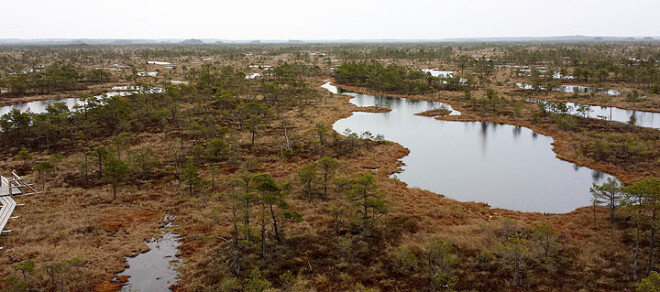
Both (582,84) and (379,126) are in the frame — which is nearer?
(379,126)

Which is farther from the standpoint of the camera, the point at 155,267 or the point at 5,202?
the point at 5,202

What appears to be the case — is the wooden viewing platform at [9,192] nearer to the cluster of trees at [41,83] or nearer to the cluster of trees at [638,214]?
the cluster of trees at [638,214]

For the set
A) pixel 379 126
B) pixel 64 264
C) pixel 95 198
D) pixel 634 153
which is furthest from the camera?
pixel 379 126

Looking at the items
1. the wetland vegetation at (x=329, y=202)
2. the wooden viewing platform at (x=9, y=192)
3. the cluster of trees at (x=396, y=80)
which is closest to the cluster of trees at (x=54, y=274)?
the wetland vegetation at (x=329, y=202)

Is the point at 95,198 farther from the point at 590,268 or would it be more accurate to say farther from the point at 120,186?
the point at 590,268

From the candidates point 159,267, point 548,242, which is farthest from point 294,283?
point 548,242

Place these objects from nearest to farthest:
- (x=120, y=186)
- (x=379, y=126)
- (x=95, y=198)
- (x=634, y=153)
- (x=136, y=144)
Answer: (x=95, y=198), (x=120, y=186), (x=634, y=153), (x=136, y=144), (x=379, y=126)

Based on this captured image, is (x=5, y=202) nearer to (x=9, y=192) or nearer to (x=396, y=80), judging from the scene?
(x=9, y=192)

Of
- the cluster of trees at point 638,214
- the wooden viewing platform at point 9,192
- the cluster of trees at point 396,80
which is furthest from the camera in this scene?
the cluster of trees at point 396,80

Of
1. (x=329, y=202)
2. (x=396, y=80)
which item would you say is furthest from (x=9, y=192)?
(x=396, y=80)

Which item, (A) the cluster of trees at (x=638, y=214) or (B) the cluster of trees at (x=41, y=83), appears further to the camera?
(B) the cluster of trees at (x=41, y=83)

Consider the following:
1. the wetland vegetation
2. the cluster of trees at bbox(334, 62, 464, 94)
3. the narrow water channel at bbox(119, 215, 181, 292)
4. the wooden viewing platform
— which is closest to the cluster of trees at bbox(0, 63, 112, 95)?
the wetland vegetation
